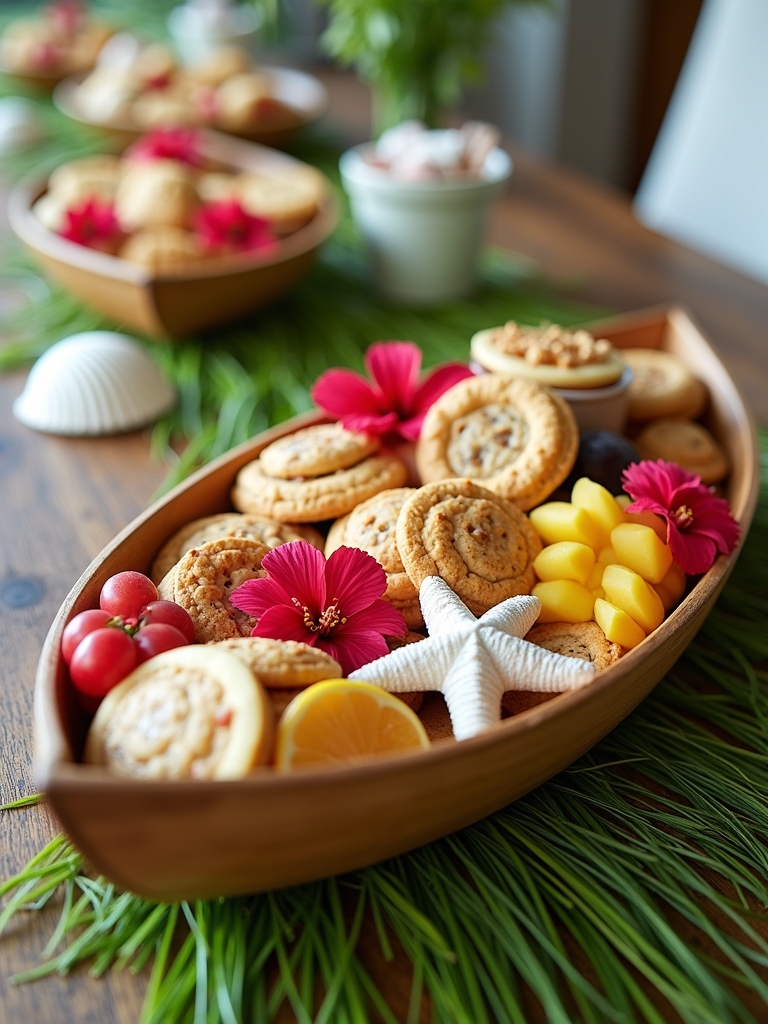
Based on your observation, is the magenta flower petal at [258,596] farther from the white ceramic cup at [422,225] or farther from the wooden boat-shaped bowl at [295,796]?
the white ceramic cup at [422,225]

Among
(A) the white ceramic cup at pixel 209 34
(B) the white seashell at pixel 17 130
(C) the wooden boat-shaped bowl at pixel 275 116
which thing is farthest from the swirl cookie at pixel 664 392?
(A) the white ceramic cup at pixel 209 34

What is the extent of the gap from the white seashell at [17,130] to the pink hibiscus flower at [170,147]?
471 mm

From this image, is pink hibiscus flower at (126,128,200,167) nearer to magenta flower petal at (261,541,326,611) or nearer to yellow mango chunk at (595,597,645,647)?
magenta flower petal at (261,541,326,611)

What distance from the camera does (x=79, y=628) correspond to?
0.68 m

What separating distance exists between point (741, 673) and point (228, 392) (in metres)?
0.80

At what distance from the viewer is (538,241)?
1870mm

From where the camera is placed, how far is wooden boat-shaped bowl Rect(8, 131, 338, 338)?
1.37 meters

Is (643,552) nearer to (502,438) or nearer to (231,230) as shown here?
(502,438)

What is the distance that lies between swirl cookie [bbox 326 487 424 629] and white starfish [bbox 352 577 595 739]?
0.24 ft

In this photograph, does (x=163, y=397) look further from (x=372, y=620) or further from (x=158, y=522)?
(x=372, y=620)

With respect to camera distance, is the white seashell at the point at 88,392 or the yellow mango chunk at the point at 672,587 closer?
the yellow mango chunk at the point at 672,587

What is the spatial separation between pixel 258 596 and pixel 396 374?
0.38 meters

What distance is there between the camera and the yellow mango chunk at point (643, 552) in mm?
804

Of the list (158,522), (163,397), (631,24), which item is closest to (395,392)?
(158,522)
